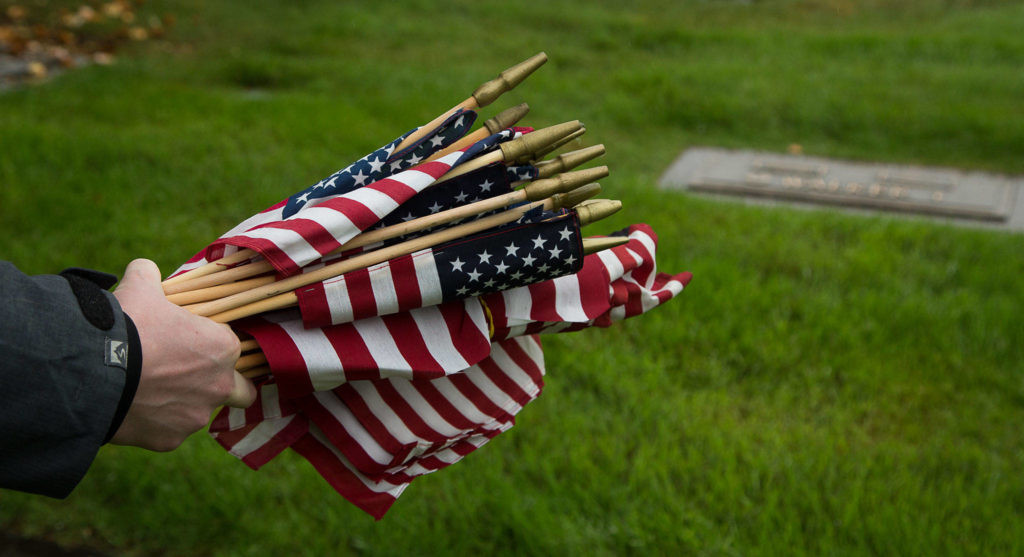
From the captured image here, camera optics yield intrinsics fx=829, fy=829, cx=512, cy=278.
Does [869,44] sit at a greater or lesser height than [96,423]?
lesser

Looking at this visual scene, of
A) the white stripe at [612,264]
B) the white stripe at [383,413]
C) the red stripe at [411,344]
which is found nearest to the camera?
the red stripe at [411,344]

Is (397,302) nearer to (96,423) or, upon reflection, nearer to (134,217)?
(96,423)

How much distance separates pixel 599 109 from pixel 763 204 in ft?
5.42

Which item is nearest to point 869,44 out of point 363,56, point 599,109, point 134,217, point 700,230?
point 599,109

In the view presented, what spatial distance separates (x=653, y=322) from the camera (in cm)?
324

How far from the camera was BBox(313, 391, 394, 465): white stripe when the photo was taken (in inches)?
57.6

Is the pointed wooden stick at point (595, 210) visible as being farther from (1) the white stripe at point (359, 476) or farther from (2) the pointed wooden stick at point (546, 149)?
(1) the white stripe at point (359, 476)

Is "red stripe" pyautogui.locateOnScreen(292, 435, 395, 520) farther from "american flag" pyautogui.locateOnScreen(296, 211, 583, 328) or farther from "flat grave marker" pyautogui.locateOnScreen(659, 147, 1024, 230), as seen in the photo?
"flat grave marker" pyautogui.locateOnScreen(659, 147, 1024, 230)

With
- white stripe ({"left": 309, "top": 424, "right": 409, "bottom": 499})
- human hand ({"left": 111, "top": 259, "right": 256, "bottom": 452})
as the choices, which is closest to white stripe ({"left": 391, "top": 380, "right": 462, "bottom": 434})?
white stripe ({"left": 309, "top": 424, "right": 409, "bottom": 499})

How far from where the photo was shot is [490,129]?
4.85ft

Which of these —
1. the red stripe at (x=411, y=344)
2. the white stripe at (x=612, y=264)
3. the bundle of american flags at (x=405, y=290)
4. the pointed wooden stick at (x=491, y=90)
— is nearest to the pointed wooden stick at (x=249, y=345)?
the bundle of american flags at (x=405, y=290)

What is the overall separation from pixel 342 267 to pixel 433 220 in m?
0.16

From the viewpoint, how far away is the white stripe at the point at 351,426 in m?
1.46

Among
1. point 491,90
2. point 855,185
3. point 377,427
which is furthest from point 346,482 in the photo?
point 855,185
